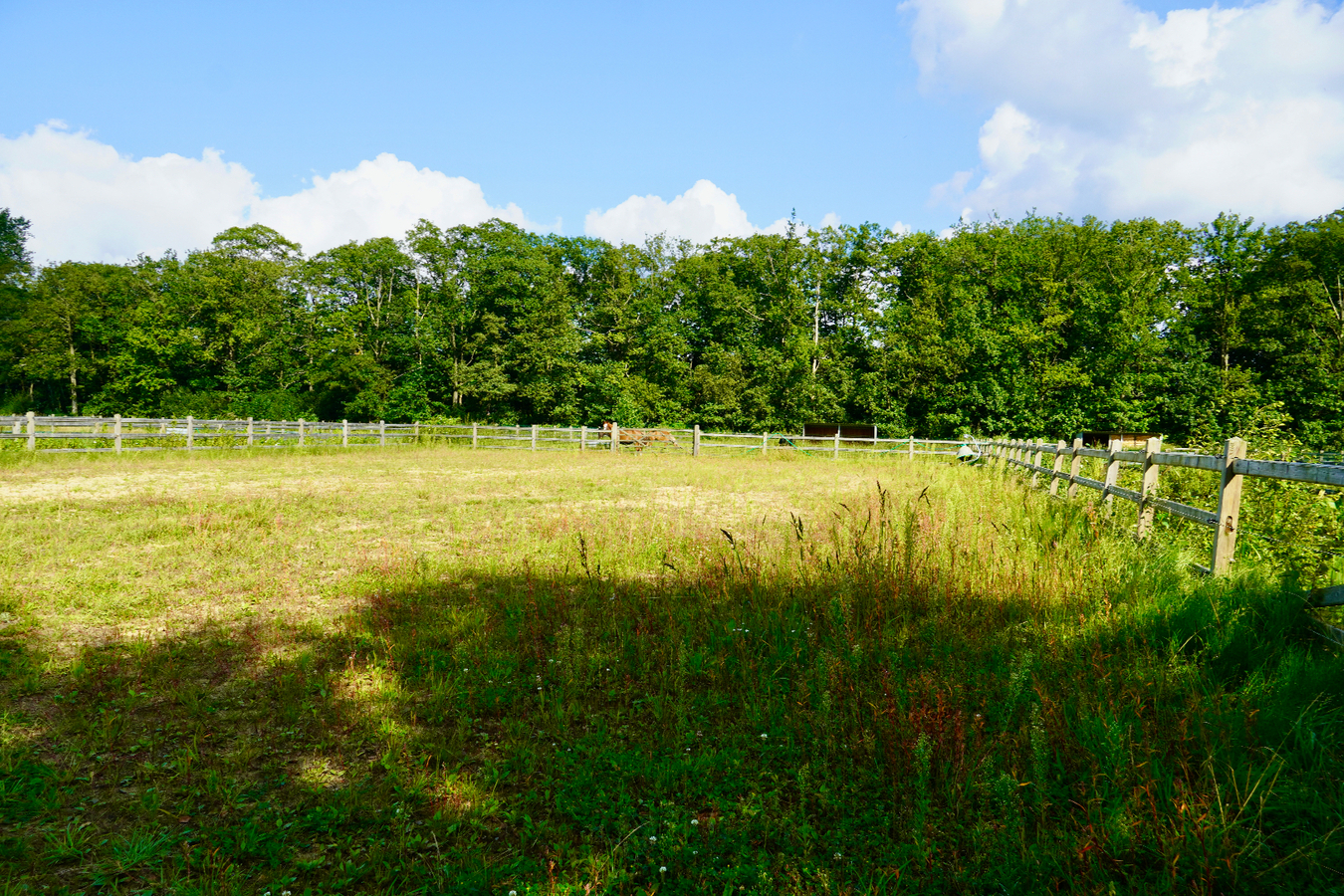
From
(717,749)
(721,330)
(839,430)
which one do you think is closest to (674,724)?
(717,749)

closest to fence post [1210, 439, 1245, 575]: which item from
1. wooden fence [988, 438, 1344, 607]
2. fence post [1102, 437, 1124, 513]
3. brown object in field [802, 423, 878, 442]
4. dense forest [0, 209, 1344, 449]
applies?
wooden fence [988, 438, 1344, 607]

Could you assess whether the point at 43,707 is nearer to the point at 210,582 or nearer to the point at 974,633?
the point at 210,582

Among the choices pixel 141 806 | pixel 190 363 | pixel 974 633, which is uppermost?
pixel 190 363

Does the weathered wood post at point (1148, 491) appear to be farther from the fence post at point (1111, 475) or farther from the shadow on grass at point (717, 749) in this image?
the shadow on grass at point (717, 749)

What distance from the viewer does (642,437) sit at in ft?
99.1

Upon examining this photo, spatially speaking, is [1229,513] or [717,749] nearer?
[717,749]

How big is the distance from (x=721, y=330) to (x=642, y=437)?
19.6 metres

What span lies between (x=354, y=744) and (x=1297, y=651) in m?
5.05

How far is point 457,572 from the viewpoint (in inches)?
249

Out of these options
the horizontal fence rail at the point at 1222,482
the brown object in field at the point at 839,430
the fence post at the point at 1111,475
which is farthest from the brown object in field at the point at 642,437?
the fence post at the point at 1111,475

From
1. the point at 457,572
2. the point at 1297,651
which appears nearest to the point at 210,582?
the point at 457,572

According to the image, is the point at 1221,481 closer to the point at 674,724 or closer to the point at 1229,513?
the point at 1229,513

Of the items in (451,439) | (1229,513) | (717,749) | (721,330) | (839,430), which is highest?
(721,330)

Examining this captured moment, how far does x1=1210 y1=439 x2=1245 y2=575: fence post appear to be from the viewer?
462 centimetres
